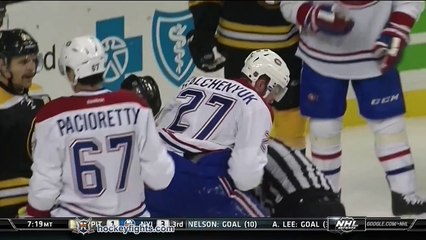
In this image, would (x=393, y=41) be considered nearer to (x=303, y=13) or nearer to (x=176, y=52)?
Answer: (x=303, y=13)

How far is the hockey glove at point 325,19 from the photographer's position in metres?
2.55

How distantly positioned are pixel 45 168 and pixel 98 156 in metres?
0.16

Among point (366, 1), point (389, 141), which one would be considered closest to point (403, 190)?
point (389, 141)

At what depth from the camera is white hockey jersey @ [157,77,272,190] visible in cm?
255

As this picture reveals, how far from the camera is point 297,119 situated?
2617 millimetres

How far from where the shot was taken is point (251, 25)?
8.55ft

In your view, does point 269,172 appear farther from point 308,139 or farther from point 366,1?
point 366,1

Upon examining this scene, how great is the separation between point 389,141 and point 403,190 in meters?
0.15

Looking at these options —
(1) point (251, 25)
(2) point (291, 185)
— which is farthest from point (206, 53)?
(2) point (291, 185)

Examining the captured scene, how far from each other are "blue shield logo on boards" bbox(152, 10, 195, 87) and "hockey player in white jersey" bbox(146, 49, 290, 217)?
0.15 feet

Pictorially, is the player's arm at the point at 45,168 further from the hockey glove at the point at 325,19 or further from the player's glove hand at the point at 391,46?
the player's glove hand at the point at 391,46

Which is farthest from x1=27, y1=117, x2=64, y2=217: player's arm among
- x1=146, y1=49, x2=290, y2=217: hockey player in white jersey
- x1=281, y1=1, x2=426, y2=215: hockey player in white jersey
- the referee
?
x1=281, y1=1, x2=426, y2=215: hockey player in white jersey

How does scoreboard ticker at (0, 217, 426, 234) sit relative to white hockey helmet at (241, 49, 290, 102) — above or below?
below

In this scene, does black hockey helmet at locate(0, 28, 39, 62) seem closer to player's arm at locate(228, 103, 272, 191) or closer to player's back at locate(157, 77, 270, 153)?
player's back at locate(157, 77, 270, 153)
